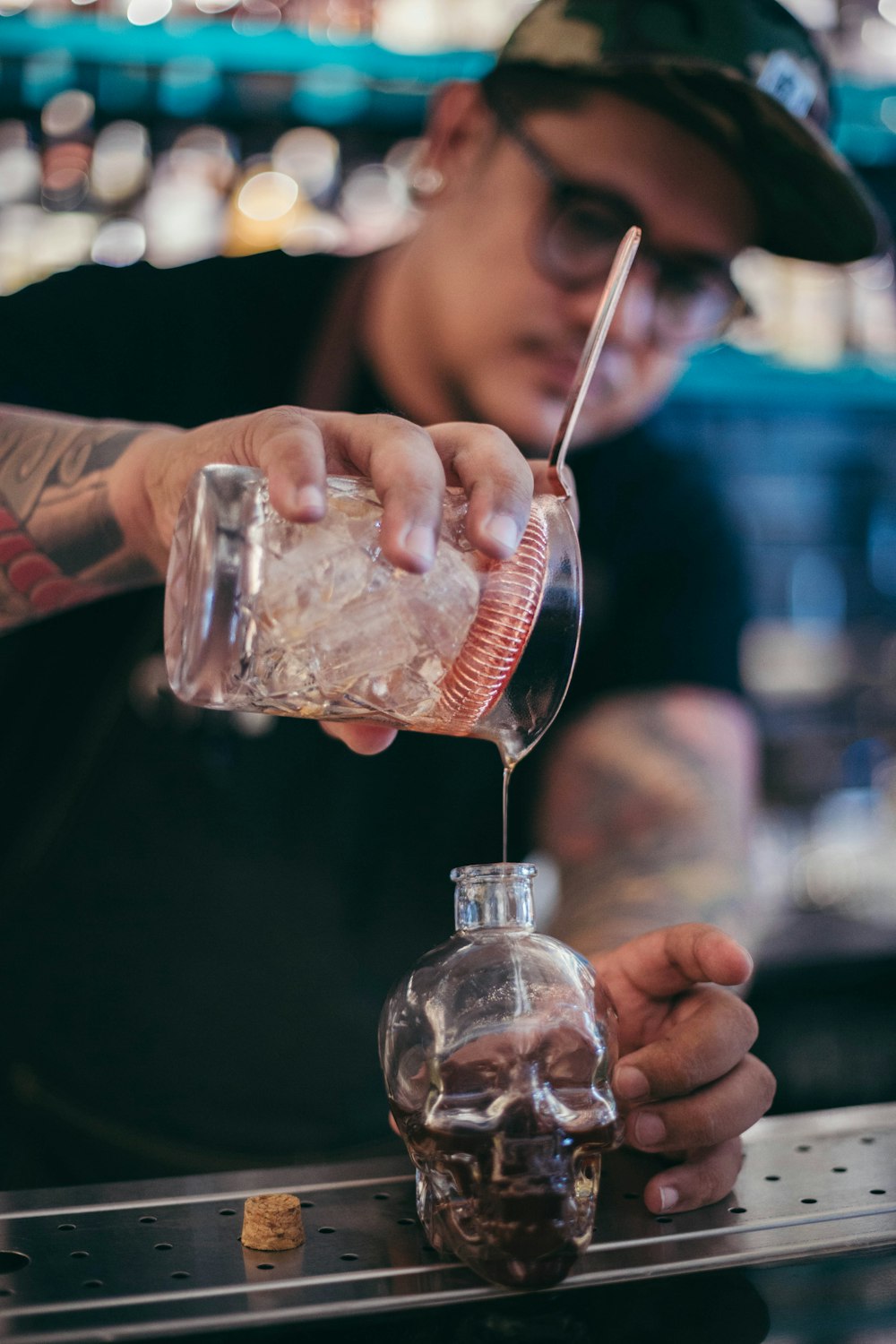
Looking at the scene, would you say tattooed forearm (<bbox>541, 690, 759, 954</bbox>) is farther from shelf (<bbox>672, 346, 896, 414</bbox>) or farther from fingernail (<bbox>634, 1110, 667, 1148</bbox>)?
shelf (<bbox>672, 346, 896, 414</bbox>)

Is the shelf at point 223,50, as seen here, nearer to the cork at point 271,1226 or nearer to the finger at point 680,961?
the finger at point 680,961

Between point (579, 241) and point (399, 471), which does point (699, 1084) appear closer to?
point (399, 471)

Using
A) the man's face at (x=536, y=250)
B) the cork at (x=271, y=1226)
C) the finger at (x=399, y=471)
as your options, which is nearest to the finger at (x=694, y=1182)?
the cork at (x=271, y=1226)

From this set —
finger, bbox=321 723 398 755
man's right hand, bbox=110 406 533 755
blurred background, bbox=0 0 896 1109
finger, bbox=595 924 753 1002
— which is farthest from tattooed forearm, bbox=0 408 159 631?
blurred background, bbox=0 0 896 1109

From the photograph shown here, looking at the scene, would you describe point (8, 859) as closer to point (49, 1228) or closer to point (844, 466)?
point (49, 1228)

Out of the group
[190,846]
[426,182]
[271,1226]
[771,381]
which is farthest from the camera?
[771,381]

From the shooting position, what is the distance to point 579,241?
1.44 meters

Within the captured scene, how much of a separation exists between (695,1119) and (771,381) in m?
2.15

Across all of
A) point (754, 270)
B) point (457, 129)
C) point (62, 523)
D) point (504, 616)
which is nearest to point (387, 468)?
point (504, 616)

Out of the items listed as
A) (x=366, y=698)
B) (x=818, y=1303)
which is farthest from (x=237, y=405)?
(x=818, y=1303)

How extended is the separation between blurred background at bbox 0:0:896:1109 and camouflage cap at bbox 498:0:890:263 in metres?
0.73

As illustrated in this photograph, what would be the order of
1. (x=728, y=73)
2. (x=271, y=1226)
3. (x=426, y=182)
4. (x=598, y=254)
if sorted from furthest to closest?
(x=426, y=182) < (x=598, y=254) < (x=728, y=73) < (x=271, y=1226)

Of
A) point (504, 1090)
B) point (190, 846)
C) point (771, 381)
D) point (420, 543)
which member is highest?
point (420, 543)

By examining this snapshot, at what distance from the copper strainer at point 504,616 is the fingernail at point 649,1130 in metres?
0.28
